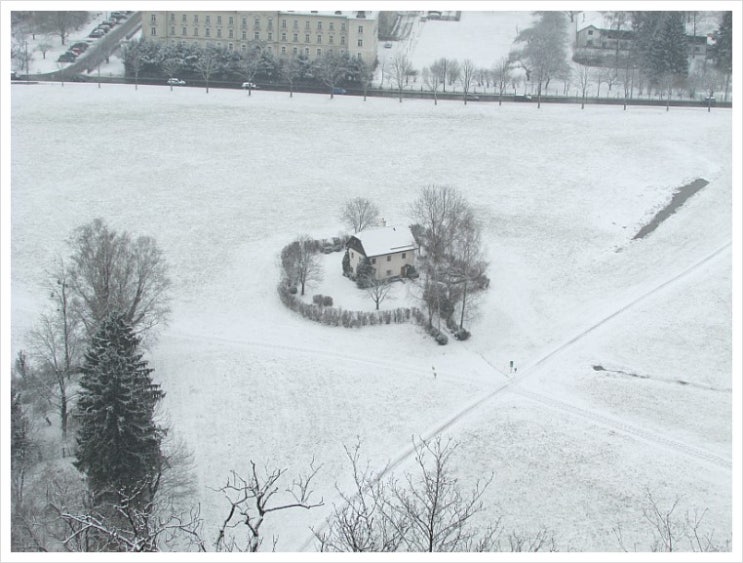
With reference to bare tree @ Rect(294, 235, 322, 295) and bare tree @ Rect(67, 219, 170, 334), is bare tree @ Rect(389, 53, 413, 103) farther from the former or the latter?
bare tree @ Rect(67, 219, 170, 334)

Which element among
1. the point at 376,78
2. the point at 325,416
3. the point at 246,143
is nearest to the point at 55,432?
the point at 325,416

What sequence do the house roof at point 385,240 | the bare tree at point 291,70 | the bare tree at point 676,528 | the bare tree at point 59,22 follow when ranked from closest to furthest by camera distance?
the bare tree at point 676,528
the house roof at point 385,240
the bare tree at point 291,70
the bare tree at point 59,22

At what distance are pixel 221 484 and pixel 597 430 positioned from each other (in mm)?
12832

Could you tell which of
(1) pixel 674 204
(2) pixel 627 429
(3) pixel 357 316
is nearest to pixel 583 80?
(1) pixel 674 204

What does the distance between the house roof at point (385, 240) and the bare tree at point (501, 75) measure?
100.0 ft

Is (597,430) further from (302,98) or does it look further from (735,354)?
(302,98)

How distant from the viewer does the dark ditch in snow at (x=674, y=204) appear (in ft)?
156

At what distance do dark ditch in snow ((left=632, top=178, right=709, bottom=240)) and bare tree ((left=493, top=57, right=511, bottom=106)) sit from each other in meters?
18.8

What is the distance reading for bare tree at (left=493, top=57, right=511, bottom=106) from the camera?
68.5 metres

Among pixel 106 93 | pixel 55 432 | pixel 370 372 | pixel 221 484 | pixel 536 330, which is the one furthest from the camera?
pixel 106 93

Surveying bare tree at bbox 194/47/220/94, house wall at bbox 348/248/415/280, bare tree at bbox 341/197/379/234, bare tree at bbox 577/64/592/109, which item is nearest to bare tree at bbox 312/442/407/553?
house wall at bbox 348/248/415/280

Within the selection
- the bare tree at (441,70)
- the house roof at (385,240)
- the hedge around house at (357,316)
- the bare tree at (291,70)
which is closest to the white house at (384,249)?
the house roof at (385,240)

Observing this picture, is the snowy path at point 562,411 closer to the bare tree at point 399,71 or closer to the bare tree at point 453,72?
the bare tree at point 399,71

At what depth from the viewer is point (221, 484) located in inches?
1111
